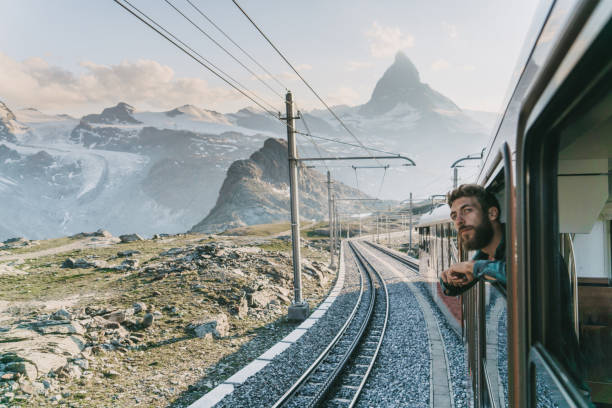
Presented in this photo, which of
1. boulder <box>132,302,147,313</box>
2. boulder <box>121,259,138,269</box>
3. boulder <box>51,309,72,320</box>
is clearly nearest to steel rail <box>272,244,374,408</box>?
boulder <box>132,302,147,313</box>

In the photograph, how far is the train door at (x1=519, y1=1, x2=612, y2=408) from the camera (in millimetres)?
930

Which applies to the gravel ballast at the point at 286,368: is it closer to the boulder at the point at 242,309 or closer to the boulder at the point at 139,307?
the boulder at the point at 242,309

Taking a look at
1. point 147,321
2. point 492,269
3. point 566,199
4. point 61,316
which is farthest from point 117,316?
point 566,199

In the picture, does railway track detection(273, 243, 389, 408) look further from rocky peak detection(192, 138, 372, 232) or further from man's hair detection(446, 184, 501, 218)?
rocky peak detection(192, 138, 372, 232)

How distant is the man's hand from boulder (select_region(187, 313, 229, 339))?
10025 millimetres

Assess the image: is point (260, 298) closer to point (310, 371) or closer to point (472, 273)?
point (310, 371)

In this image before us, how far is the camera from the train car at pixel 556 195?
37.8 inches

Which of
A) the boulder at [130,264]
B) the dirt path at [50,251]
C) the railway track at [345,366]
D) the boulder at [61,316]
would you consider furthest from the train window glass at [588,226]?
the dirt path at [50,251]

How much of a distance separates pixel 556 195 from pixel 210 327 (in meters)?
10.9

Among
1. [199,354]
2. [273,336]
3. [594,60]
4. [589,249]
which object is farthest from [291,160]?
[594,60]

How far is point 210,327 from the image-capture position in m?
10.8

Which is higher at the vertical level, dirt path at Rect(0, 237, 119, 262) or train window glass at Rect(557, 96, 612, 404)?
train window glass at Rect(557, 96, 612, 404)

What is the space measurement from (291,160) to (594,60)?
38.0 feet

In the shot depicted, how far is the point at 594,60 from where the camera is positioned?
87cm
